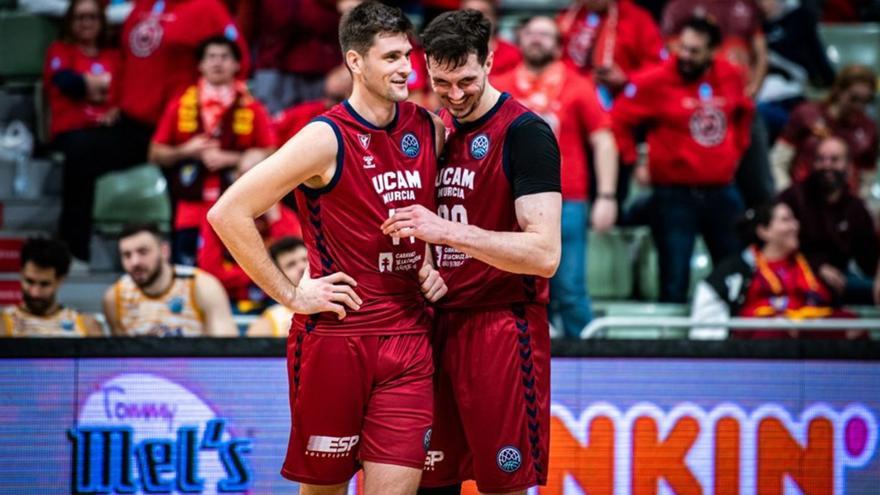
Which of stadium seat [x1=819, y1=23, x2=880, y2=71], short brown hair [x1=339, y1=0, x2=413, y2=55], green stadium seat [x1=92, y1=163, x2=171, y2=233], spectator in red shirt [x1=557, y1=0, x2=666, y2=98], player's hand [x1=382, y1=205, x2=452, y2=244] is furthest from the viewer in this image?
stadium seat [x1=819, y1=23, x2=880, y2=71]

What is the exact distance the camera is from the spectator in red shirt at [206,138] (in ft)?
27.4

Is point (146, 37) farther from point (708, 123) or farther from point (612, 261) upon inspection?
point (708, 123)

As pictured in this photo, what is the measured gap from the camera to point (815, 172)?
887 cm

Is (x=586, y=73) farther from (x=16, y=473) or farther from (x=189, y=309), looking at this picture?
(x=16, y=473)

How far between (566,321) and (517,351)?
3.18 metres

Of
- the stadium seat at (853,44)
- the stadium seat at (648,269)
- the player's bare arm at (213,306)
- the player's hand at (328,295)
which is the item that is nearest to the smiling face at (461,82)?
the player's hand at (328,295)

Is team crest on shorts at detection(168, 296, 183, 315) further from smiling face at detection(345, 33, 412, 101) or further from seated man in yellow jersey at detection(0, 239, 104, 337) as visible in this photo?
smiling face at detection(345, 33, 412, 101)

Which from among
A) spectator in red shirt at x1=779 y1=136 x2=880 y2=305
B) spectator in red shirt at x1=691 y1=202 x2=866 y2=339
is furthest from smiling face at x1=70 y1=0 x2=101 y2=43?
spectator in red shirt at x1=779 y1=136 x2=880 y2=305

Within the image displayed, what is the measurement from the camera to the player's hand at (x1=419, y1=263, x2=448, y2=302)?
4895mm

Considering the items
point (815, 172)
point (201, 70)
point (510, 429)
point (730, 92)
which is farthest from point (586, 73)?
point (510, 429)

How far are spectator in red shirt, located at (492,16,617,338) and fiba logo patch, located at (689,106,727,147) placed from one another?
70 cm

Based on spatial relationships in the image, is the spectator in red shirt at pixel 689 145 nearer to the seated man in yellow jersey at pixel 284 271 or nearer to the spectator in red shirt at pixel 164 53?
the seated man in yellow jersey at pixel 284 271

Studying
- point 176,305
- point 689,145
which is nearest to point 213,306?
point 176,305

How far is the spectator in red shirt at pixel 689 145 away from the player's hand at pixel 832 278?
622 millimetres
